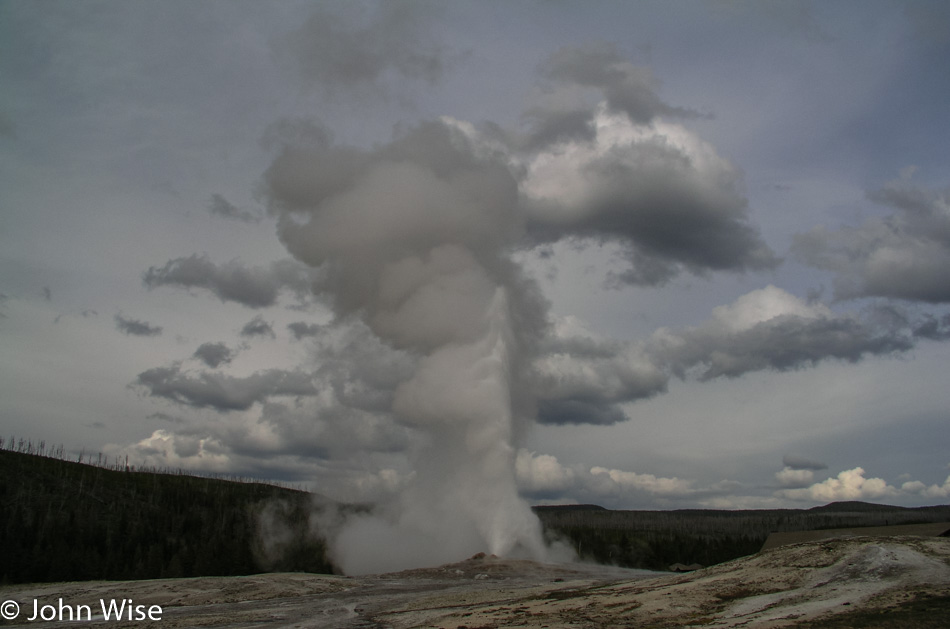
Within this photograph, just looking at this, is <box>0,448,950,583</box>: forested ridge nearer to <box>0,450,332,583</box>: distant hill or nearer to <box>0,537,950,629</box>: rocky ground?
<box>0,450,332,583</box>: distant hill

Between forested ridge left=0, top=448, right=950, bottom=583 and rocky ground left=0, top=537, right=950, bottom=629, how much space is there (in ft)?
134

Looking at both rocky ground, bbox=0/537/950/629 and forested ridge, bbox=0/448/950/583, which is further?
forested ridge, bbox=0/448/950/583

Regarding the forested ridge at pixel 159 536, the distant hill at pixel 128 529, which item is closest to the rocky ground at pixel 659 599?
the forested ridge at pixel 159 536

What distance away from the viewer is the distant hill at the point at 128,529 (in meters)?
81.9

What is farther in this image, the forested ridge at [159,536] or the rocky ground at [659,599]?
the forested ridge at [159,536]

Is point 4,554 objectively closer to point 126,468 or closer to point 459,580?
point 459,580

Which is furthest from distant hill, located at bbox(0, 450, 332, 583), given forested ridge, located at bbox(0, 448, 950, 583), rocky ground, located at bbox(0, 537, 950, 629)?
rocky ground, located at bbox(0, 537, 950, 629)

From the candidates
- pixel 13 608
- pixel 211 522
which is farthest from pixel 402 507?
pixel 211 522

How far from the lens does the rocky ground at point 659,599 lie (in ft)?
60.2

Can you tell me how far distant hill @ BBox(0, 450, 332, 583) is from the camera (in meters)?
81.9

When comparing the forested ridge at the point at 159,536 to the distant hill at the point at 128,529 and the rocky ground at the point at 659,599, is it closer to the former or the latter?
the distant hill at the point at 128,529

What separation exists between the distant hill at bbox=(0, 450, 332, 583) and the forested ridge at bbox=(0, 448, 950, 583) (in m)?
0.18

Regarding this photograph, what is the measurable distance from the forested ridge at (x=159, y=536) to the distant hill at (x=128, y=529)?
0.58 ft

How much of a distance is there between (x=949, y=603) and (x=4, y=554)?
89864 millimetres
